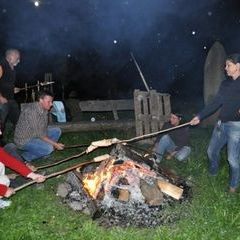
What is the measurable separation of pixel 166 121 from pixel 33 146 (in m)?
3.97

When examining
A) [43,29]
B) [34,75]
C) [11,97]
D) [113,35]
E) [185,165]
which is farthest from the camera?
[113,35]

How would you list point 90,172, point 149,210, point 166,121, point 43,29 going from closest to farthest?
1. point 149,210
2. point 90,172
3. point 166,121
4. point 43,29

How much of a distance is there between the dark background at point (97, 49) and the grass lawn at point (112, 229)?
1110 centimetres

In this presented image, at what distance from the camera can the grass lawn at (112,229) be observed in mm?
5731

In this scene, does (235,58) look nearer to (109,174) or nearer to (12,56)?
(109,174)

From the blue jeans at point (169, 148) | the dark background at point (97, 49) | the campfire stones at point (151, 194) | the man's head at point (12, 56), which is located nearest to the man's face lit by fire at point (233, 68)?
the campfire stones at point (151, 194)

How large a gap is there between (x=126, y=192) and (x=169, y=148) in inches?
121

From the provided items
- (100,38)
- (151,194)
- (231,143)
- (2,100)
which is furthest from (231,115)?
(100,38)

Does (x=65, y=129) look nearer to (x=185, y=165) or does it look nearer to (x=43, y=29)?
(x=185, y=165)

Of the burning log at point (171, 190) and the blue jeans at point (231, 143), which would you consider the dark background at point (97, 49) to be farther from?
the burning log at point (171, 190)

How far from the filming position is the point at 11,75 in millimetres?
9469

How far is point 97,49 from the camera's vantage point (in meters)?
24.6

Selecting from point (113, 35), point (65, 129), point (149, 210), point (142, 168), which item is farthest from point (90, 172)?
point (113, 35)

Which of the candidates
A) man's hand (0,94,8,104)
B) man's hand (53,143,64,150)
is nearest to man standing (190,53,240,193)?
man's hand (53,143,64,150)
